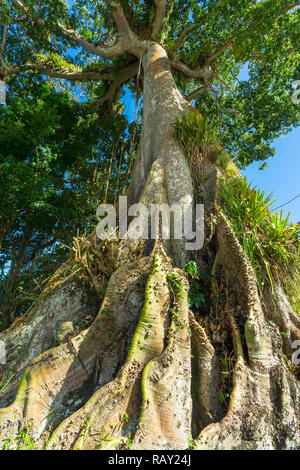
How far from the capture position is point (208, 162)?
4289 mm

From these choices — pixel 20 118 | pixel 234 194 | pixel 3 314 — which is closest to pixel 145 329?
pixel 234 194

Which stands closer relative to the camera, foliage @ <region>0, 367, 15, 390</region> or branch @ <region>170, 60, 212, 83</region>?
foliage @ <region>0, 367, 15, 390</region>

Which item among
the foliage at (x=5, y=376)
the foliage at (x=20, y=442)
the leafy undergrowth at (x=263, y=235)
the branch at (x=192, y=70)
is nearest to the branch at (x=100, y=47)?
the branch at (x=192, y=70)

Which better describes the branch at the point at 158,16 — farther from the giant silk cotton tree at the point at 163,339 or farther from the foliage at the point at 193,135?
the foliage at the point at 193,135

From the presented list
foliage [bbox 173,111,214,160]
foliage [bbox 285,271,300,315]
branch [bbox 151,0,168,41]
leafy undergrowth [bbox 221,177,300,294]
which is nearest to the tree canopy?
branch [bbox 151,0,168,41]

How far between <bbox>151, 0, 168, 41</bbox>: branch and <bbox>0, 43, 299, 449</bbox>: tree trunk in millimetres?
6321

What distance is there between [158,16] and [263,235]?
673 cm

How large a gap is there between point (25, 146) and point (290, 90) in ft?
23.7

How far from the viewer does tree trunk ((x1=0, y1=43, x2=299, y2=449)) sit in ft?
6.21

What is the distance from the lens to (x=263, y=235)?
323 centimetres

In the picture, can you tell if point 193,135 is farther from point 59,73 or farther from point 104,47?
point 59,73

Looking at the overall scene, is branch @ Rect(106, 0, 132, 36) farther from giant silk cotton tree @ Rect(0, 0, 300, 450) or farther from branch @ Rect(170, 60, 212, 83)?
giant silk cotton tree @ Rect(0, 0, 300, 450)

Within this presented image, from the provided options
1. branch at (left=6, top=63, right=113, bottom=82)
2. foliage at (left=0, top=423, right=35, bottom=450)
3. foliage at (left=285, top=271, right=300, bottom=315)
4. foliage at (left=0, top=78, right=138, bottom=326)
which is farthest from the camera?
branch at (left=6, top=63, right=113, bottom=82)

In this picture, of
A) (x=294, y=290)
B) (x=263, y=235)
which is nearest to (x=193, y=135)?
(x=263, y=235)
